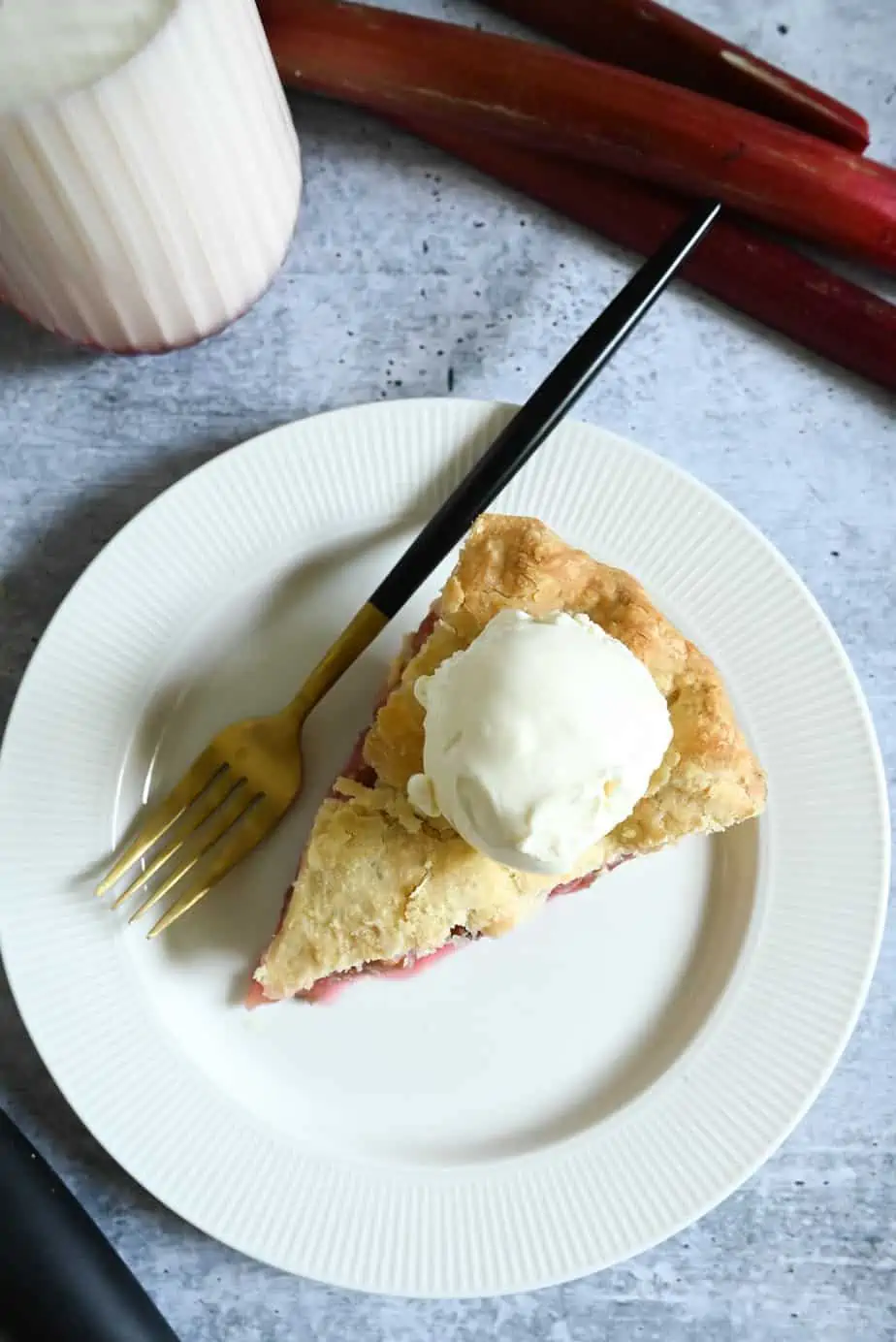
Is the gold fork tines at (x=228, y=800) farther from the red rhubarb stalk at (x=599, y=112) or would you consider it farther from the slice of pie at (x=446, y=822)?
the red rhubarb stalk at (x=599, y=112)

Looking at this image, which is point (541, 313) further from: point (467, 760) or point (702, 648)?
point (467, 760)

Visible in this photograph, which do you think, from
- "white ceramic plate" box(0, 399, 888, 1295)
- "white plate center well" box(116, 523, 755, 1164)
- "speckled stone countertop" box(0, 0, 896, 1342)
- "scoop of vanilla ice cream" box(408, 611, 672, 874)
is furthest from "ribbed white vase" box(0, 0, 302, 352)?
"scoop of vanilla ice cream" box(408, 611, 672, 874)

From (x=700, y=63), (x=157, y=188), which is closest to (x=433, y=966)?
(x=157, y=188)

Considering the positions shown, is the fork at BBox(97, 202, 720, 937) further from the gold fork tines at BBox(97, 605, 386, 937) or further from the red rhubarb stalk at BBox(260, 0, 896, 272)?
the red rhubarb stalk at BBox(260, 0, 896, 272)

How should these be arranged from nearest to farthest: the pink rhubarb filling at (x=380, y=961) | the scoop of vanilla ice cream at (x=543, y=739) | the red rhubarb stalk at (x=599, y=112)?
the scoop of vanilla ice cream at (x=543, y=739)
the pink rhubarb filling at (x=380, y=961)
the red rhubarb stalk at (x=599, y=112)

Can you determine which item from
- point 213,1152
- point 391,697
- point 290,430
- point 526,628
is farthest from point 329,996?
point 290,430

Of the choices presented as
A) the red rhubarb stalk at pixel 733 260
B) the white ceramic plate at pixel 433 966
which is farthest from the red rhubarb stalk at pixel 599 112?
the white ceramic plate at pixel 433 966
